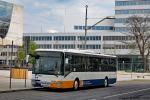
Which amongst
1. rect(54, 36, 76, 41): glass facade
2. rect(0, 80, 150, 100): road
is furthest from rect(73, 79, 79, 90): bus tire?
rect(54, 36, 76, 41): glass facade

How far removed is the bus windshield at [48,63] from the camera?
29.3 metres

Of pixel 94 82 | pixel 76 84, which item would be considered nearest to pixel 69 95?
pixel 76 84

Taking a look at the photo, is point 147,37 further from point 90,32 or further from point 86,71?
point 86,71

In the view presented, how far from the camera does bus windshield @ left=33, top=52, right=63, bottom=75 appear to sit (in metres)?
29.3

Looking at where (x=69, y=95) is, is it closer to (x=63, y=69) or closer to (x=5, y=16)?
(x=63, y=69)

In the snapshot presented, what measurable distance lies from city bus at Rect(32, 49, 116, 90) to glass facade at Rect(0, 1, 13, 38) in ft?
37.5

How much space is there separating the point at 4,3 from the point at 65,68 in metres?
14.4

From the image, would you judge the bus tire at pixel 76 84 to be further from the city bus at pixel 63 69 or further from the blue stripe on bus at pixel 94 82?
the blue stripe on bus at pixel 94 82

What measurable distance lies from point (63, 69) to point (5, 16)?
14880 mm

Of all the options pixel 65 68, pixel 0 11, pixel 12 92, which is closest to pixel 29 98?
pixel 12 92

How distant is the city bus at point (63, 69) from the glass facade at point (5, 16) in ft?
37.5

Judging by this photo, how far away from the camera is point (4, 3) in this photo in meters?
41.5

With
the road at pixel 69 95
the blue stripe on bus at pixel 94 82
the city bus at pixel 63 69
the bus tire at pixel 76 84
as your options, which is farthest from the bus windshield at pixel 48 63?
the blue stripe on bus at pixel 94 82

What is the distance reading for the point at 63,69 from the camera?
2942 cm
